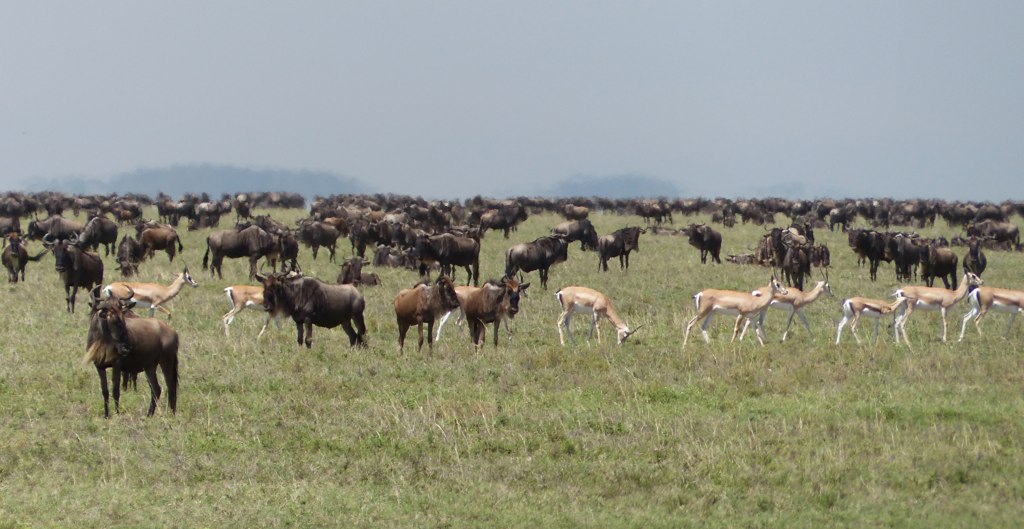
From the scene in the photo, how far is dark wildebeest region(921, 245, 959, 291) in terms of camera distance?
3053 cm

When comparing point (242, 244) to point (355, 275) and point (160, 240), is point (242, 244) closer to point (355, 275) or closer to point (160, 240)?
point (160, 240)

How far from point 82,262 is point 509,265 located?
1176 centimetres

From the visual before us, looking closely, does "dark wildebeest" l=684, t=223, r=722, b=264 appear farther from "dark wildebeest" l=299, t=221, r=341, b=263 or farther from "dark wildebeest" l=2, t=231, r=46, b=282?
"dark wildebeest" l=2, t=231, r=46, b=282

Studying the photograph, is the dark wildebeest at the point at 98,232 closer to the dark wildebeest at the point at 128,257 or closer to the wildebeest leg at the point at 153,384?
the dark wildebeest at the point at 128,257

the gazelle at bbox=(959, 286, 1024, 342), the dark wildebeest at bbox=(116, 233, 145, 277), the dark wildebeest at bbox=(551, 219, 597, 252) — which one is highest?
the gazelle at bbox=(959, 286, 1024, 342)

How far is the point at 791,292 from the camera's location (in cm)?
2033

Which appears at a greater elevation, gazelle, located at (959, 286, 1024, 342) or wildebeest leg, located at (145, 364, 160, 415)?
gazelle, located at (959, 286, 1024, 342)

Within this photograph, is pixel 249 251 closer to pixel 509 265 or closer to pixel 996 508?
pixel 509 265

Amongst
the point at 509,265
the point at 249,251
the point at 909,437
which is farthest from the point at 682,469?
the point at 249,251

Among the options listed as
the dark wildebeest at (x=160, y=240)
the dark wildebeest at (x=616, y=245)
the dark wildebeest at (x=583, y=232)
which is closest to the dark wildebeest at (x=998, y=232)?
the dark wildebeest at (x=583, y=232)

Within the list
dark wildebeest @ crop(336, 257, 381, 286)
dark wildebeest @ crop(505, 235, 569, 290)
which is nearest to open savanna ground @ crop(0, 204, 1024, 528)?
dark wildebeest @ crop(336, 257, 381, 286)

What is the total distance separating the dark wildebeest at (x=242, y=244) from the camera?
3111cm

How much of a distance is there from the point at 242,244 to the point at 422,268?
5.80 meters

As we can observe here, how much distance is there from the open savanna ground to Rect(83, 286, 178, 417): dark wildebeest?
345mm
